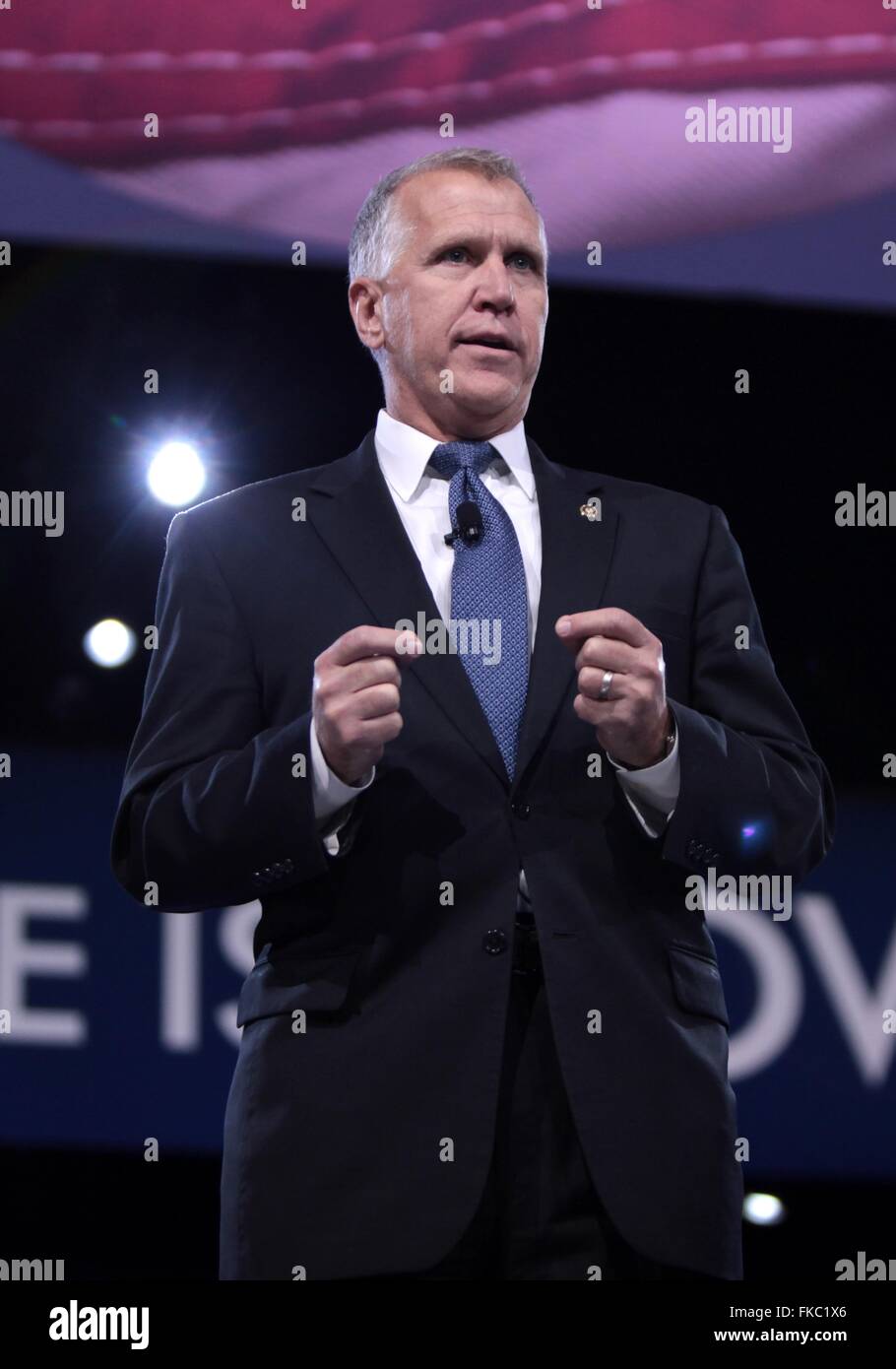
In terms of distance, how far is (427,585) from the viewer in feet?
6.59

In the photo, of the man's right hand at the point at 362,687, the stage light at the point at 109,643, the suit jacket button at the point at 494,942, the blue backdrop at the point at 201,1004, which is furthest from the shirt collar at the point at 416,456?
the blue backdrop at the point at 201,1004

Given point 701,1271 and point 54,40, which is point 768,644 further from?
point 54,40

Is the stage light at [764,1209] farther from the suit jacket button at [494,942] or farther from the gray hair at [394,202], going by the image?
the gray hair at [394,202]

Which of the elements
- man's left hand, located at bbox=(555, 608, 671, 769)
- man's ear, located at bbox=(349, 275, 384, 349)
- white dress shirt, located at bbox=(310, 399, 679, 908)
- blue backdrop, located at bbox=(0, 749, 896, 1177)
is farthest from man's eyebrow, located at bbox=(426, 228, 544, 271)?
blue backdrop, located at bbox=(0, 749, 896, 1177)

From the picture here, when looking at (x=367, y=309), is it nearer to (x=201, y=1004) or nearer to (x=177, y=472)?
(x=177, y=472)

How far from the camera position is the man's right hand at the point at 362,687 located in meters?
1.74

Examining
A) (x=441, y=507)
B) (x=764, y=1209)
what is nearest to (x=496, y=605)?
(x=441, y=507)

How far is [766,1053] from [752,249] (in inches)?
51.3

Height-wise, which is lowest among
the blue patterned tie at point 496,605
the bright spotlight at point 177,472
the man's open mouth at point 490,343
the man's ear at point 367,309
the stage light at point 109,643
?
the blue patterned tie at point 496,605

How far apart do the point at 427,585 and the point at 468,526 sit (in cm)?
9

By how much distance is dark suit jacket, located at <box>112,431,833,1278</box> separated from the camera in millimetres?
1821

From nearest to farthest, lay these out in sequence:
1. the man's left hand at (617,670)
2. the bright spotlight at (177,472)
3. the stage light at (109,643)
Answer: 1. the man's left hand at (617,670)
2. the bright spotlight at (177,472)
3. the stage light at (109,643)

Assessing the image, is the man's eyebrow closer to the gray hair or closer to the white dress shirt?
the gray hair

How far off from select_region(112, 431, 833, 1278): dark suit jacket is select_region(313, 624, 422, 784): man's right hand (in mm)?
78
